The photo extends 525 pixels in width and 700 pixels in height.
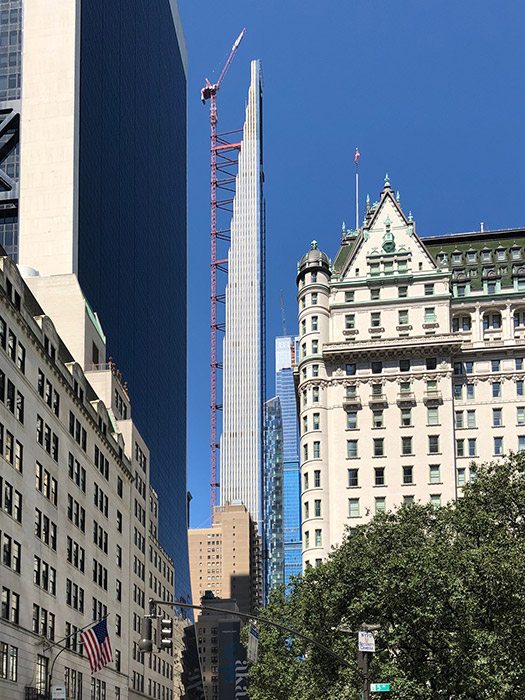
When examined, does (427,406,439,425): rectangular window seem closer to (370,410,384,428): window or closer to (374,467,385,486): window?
(370,410,384,428): window

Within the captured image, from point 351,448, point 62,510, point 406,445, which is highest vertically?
point 406,445

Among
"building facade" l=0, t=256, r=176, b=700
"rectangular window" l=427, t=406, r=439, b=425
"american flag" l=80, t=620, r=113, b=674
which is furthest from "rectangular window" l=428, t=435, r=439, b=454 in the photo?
"american flag" l=80, t=620, r=113, b=674

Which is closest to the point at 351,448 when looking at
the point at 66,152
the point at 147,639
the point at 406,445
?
the point at 406,445

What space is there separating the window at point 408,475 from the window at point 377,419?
231 inches

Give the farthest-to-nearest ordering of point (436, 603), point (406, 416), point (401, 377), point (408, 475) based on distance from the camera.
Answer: point (401, 377) < point (406, 416) < point (408, 475) < point (436, 603)

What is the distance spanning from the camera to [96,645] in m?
69.8

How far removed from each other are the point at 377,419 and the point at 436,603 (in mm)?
63195

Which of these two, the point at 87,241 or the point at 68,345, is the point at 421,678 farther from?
the point at 87,241

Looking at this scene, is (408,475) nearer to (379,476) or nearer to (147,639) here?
(379,476)

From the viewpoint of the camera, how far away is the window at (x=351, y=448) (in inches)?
4641

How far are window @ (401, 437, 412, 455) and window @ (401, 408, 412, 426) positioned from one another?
5.72 feet

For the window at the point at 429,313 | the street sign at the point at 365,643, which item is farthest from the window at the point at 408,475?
the street sign at the point at 365,643

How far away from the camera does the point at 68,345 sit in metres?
105

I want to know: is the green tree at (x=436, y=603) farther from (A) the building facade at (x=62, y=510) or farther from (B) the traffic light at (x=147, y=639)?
(B) the traffic light at (x=147, y=639)
